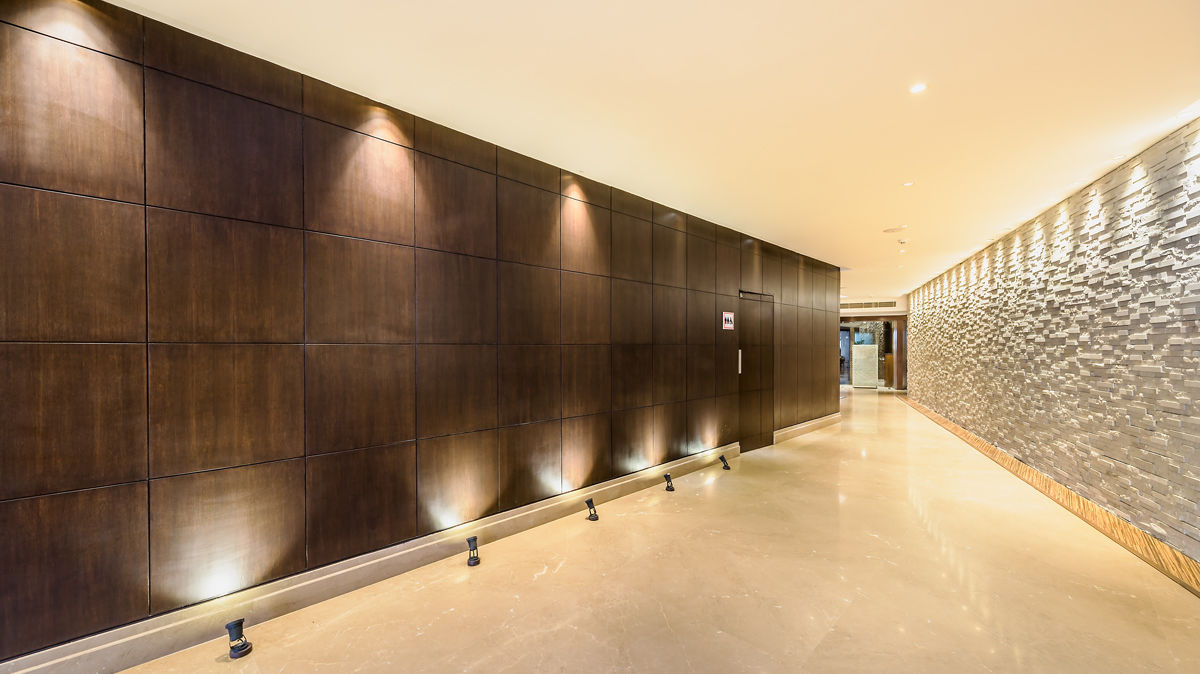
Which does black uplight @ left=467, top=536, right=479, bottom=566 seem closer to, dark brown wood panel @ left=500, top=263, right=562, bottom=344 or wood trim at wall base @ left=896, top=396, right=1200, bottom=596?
dark brown wood panel @ left=500, top=263, right=562, bottom=344

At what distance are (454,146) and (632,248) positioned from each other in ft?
7.83

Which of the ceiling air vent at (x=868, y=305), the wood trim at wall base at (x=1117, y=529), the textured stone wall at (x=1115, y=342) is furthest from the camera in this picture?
the ceiling air vent at (x=868, y=305)

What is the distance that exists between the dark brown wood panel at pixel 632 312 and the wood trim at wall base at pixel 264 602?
6.39ft

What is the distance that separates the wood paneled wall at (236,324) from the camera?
7.53 ft

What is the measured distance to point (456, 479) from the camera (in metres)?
3.85

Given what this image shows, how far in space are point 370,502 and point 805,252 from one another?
333 inches

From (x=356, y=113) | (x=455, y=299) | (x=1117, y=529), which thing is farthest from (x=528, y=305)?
(x=1117, y=529)

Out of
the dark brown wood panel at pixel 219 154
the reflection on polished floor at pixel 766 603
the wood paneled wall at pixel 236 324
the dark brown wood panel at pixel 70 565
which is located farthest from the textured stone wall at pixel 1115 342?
the dark brown wood panel at pixel 70 565

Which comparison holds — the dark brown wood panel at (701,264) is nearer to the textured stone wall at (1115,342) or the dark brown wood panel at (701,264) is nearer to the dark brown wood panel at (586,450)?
the dark brown wood panel at (586,450)

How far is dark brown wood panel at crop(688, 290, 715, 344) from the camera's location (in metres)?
6.45

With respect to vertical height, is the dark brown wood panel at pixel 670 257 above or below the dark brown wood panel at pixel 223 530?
above

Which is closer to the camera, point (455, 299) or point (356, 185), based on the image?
point (356, 185)

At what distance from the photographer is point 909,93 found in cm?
319

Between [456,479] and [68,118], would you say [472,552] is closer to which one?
[456,479]
